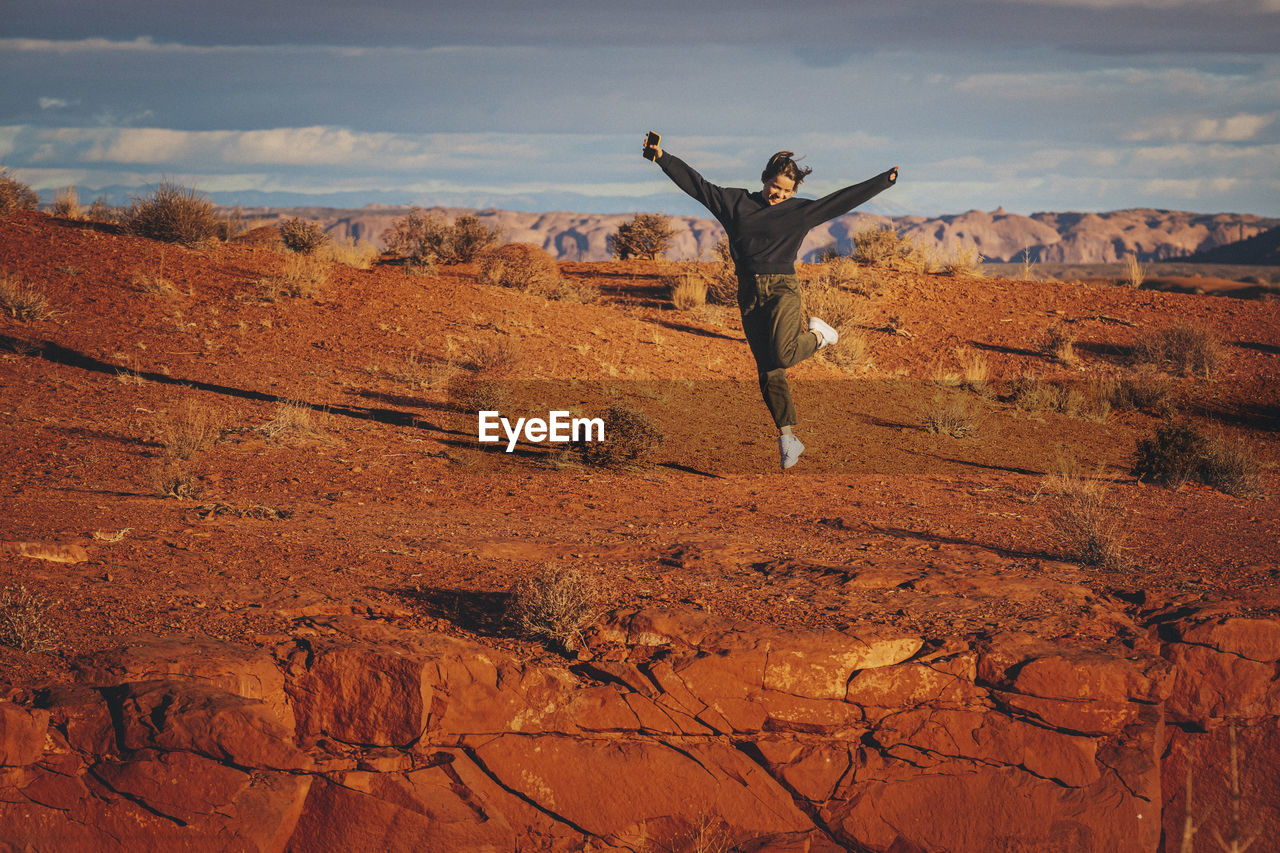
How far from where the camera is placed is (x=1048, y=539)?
28.6ft

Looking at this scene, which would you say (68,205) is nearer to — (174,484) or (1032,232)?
(174,484)

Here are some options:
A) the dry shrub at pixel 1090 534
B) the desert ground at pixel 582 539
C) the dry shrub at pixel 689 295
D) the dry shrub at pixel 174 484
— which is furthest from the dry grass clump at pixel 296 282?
the dry shrub at pixel 1090 534

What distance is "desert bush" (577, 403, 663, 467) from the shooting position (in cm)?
1200

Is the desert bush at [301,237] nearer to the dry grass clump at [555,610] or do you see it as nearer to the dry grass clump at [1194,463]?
the dry grass clump at [1194,463]

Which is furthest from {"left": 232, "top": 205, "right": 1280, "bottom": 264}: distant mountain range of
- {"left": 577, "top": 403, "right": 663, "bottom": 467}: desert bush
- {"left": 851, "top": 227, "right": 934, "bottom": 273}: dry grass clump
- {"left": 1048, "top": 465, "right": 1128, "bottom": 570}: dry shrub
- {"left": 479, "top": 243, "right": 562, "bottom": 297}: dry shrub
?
{"left": 1048, "top": 465, "right": 1128, "bottom": 570}: dry shrub

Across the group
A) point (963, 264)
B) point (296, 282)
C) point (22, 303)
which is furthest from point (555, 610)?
point (963, 264)

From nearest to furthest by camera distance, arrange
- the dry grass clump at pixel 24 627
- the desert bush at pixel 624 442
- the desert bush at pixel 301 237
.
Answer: the dry grass clump at pixel 24 627 → the desert bush at pixel 624 442 → the desert bush at pixel 301 237

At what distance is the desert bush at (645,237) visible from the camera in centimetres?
2792

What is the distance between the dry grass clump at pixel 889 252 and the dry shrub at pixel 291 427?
55.1ft

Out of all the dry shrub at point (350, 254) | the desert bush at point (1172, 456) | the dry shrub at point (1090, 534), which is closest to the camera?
the dry shrub at point (1090, 534)

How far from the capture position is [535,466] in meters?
11.9

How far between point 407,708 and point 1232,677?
521cm

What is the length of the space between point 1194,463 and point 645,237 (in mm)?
18504

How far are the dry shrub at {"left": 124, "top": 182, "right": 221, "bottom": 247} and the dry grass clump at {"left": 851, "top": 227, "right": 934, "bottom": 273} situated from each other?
1567cm
